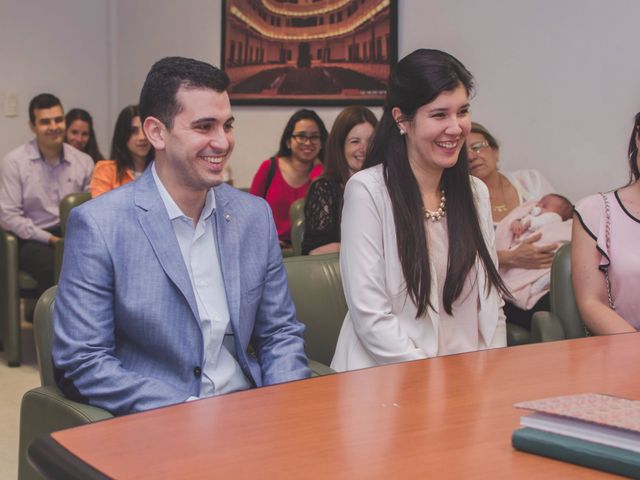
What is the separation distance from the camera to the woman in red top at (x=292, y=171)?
17.6 feet

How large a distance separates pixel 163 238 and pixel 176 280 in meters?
0.11

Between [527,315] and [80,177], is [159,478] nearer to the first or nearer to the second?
[527,315]

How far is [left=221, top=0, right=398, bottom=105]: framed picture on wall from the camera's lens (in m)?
5.60

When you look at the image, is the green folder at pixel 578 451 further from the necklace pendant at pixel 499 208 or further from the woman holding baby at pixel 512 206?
the necklace pendant at pixel 499 208

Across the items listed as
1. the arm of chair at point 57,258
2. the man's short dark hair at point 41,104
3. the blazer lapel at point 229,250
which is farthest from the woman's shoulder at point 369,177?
the man's short dark hair at point 41,104

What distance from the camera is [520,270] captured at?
387cm

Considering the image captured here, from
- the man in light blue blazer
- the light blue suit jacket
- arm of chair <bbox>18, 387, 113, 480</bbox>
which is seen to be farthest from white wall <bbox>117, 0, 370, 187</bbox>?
arm of chair <bbox>18, 387, 113, 480</bbox>

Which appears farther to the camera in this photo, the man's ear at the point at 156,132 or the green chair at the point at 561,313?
the green chair at the point at 561,313

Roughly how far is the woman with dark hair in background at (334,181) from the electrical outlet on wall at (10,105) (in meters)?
3.58

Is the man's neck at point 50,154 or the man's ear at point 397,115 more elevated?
the man's ear at point 397,115

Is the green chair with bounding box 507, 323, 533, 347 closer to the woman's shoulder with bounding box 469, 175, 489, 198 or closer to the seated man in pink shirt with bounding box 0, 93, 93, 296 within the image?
the woman's shoulder with bounding box 469, 175, 489, 198


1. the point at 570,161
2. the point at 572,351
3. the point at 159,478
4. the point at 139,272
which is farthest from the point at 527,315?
the point at 159,478

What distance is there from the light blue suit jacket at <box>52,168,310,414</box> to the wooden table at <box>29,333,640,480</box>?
456 millimetres

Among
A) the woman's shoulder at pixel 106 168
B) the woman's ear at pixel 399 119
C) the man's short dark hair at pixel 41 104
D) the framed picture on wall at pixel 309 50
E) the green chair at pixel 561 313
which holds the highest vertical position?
the framed picture on wall at pixel 309 50
